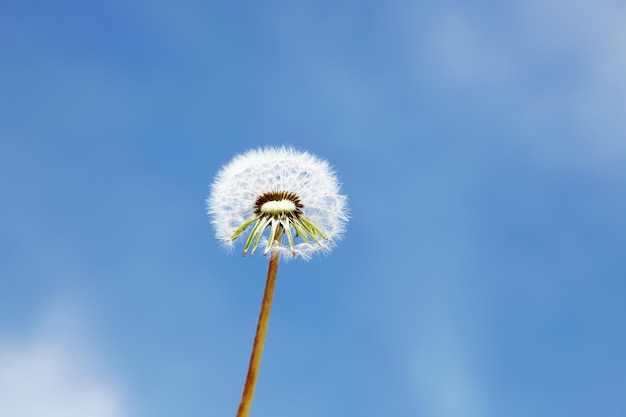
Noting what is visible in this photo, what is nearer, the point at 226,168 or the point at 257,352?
the point at 257,352

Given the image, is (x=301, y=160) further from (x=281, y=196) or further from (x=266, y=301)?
(x=266, y=301)

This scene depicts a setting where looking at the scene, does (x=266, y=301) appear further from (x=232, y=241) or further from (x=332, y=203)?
(x=332, y=203)

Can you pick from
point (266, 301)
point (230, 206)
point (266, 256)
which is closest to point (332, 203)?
point (230, 206)

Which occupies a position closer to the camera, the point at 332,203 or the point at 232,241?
the point at 232,241

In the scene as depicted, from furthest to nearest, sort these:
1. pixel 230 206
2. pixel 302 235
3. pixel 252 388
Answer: pixel 230 206
pixel 302 235
pixel 252 388

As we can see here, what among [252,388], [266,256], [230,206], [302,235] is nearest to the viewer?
[252,388]

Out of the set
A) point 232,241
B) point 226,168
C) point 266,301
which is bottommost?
point 266,301

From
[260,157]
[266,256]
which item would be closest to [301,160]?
[260,157]

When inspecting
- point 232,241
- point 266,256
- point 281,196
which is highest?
point 281,196

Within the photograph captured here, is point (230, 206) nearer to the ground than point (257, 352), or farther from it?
farther from it
